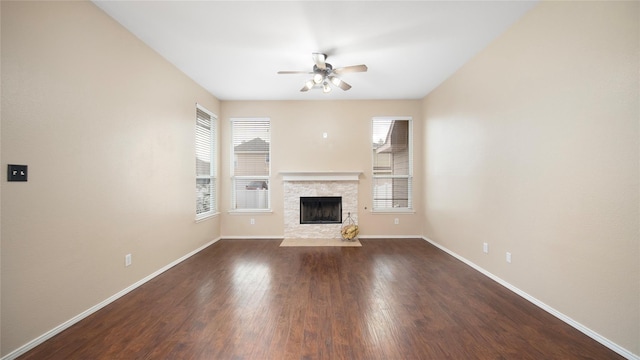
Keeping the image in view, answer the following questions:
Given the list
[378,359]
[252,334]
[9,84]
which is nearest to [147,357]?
[252,334]

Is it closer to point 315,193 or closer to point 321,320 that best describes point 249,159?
point 315,193

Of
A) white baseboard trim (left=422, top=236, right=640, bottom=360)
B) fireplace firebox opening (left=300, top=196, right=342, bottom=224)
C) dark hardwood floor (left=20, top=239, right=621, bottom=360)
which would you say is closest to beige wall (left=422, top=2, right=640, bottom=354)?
white baseboard trim (left=422, top=236, right=640, bottom=360)

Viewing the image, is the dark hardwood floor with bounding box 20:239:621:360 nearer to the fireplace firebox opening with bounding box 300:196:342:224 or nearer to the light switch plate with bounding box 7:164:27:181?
the light switch plate with bounding box 7:164:27:181

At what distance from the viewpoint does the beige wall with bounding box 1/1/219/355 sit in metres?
1.64

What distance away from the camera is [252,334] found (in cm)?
187

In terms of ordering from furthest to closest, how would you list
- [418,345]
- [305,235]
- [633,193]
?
[305,235]
[418,345]
[633,193]

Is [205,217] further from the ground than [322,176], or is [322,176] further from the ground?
[322,176]

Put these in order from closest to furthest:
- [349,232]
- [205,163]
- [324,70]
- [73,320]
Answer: [73,320], [324,70], [205,163], [349,232]

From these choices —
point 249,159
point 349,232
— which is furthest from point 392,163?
point 249,159

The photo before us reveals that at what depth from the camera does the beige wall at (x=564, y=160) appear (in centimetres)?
165

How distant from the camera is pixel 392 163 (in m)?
5.08

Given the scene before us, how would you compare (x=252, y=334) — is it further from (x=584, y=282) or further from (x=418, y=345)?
(x=584, y=282)

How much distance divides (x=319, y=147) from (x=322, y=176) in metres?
0.61

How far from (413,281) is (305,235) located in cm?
251
